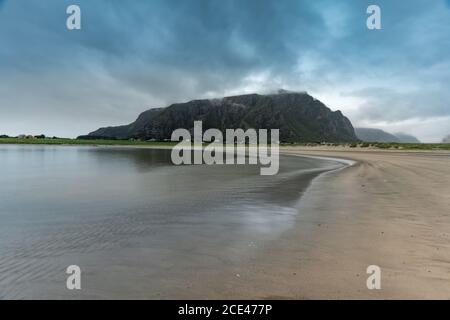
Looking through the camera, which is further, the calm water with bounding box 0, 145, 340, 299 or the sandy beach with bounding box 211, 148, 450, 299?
the calm water with bounding box 0, 145, 340, 299

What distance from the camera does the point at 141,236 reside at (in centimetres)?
827

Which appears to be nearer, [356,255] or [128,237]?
[356,255]

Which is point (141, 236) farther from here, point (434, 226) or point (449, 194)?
point (449, 194)

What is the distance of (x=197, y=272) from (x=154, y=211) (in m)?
6.02

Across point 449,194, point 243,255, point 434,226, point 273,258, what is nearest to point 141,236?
point 243,255

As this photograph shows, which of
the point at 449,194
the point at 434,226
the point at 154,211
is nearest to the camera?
the point at 434,226

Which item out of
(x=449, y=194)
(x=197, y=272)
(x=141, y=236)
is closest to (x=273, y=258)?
(x=197, y=272)

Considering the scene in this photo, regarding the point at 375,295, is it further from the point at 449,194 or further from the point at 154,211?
the point at 449,194

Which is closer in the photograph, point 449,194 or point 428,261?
point 428,261

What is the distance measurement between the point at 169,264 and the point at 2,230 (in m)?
5.68

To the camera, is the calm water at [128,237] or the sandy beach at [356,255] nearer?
the sandy beach at [356,255]

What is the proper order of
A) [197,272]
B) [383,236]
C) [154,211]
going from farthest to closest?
[154,211] < [383,236] < [197,272]

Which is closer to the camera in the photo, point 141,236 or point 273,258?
point 273,258

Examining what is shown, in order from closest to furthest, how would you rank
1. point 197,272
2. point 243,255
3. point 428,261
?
point 197,272 < point 428,261 < point 243,255
